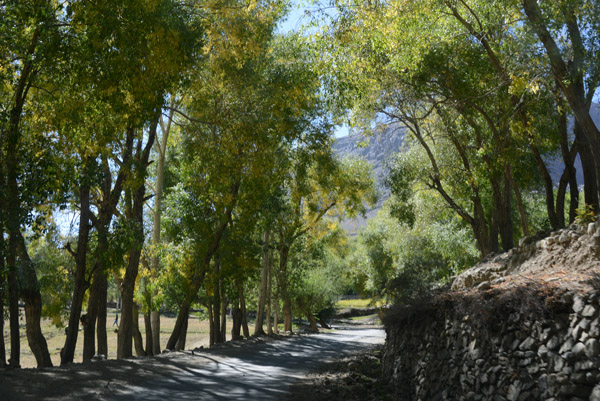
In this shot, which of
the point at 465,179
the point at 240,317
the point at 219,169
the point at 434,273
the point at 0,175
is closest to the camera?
the point at 0,175

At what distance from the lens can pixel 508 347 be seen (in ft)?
20.6

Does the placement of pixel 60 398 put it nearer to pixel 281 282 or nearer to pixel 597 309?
pixel 597 309

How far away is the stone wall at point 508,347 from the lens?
5184mm

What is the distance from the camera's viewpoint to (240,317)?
1041 inches

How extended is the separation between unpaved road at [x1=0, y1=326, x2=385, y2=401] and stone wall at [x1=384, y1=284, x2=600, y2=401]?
2813 mm

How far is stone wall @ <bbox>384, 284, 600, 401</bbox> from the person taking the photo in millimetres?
5184

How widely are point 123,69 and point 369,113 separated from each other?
9.17 meters

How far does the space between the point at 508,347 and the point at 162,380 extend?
6.86m

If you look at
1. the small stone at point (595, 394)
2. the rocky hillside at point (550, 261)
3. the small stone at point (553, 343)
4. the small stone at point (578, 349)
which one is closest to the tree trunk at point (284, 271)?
the rocky hillside at point (550, 261)

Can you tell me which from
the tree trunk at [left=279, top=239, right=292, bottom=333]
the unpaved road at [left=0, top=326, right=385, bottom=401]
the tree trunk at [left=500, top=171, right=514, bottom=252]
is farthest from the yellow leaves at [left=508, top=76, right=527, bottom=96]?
the tree trunk at [left=279, top=239, right=292, bottom=333]

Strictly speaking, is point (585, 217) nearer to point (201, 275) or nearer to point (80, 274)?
point (80, 274)

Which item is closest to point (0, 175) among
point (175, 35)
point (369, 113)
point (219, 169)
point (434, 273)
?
point (175, 35)

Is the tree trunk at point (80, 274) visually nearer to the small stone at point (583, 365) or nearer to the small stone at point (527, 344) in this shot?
the small stone at point (527, 344)

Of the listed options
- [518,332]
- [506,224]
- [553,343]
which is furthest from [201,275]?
[553,343]
